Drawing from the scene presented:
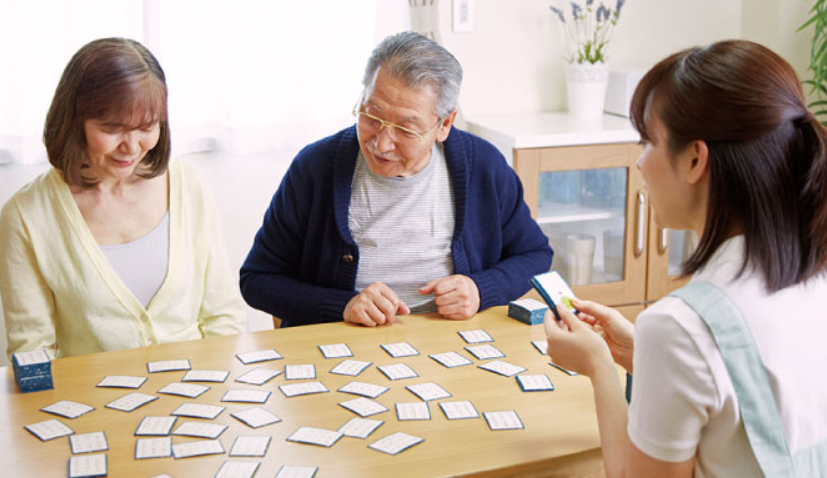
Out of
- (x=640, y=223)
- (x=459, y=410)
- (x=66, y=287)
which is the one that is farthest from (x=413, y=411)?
(x=640, y=223)

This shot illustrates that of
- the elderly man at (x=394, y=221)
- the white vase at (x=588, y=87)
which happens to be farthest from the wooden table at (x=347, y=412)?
the white vase at (x=588, y=87)

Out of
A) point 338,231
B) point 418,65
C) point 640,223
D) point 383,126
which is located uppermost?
point 418,65

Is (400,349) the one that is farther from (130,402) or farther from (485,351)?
(130,402)

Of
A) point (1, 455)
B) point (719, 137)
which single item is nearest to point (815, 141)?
point (719, 137)

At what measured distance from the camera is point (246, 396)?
157 cm

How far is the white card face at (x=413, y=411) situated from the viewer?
1499 mm

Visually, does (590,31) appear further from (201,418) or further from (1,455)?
(1,455)

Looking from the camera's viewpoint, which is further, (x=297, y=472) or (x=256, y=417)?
(x=256, y=417)

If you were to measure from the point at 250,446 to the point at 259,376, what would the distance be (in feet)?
0.92

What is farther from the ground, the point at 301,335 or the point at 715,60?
the point at 715,60

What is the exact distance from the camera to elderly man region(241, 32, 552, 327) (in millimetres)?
2062

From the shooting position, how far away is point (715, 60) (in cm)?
115

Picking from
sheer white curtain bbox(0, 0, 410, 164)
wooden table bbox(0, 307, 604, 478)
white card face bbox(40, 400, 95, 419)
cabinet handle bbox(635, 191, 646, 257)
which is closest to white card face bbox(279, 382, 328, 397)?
wooden table bbox(0, 307, 604, 478)

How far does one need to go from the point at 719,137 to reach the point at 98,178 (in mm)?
1506
